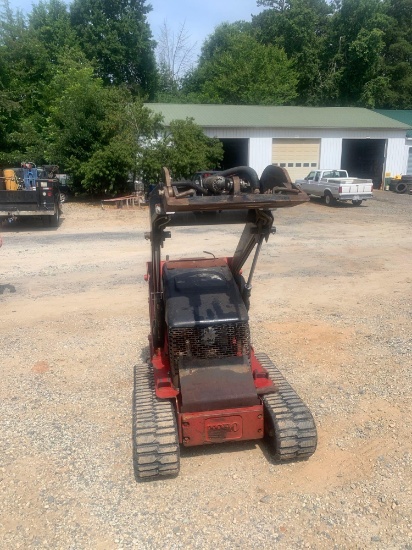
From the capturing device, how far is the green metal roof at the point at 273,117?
30344mm

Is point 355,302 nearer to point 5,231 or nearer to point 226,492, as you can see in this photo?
point 226,492

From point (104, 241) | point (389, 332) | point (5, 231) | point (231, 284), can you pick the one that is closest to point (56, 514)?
point (231, 284)

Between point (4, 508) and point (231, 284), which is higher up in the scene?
point (231, 284)

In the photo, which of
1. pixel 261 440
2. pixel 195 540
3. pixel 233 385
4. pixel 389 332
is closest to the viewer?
pixel 195 540

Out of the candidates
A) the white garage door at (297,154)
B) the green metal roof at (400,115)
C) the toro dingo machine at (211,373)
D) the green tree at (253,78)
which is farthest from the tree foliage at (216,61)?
the toro dingo machine at (211,373)

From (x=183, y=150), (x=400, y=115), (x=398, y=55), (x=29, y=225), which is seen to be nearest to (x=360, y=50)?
(x=398, y=55)

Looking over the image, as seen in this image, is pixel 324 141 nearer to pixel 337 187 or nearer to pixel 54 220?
pixel 337 187

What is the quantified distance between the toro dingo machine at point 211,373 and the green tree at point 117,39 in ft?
159

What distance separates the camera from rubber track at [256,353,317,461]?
482 centimetres

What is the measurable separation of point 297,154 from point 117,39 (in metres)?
28.6

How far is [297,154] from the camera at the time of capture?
104 ft

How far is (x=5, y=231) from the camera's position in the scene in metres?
18.2

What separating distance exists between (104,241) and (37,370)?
941cm

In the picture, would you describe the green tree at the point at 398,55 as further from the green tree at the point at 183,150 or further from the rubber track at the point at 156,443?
the rubber track at the point at 156,443
